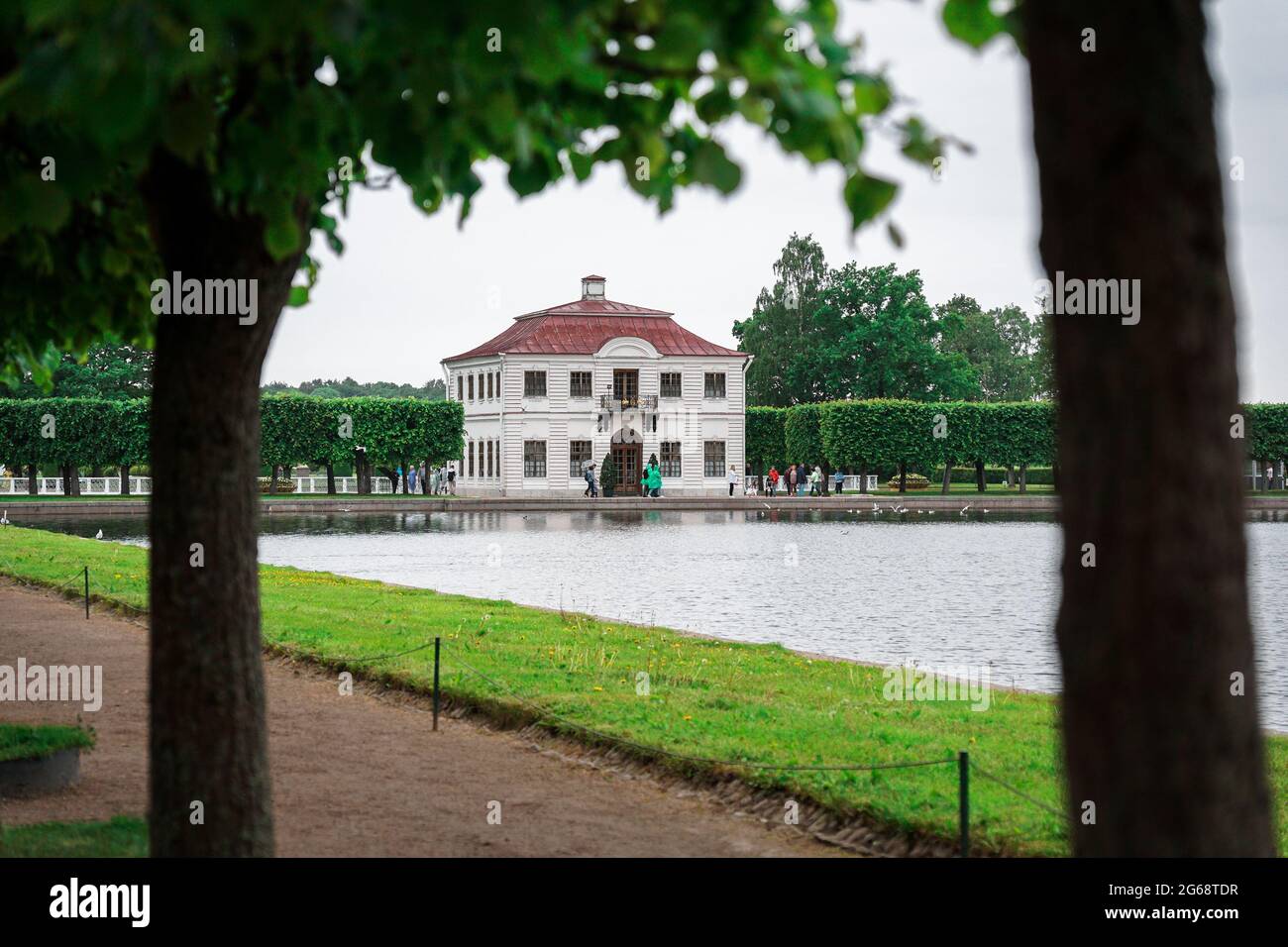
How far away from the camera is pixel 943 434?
2776 inches

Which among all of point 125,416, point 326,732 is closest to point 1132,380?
point 326,732

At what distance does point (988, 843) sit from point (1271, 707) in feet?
21.7

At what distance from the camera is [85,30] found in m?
2.77

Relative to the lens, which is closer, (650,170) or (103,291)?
(650,170)

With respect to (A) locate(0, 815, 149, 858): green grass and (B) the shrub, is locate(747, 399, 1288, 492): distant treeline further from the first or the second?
(A) locate(0, 815, 149, 858): green grass

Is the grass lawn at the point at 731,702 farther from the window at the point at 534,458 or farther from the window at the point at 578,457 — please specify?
the window at the point at 578,457

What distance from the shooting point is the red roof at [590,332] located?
220 ft

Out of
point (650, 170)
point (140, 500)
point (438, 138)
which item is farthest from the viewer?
point (140, 500)

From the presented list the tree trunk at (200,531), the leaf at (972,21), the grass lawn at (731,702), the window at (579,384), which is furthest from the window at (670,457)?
the leaf at (972,21)

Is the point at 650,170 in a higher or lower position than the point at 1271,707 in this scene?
higher

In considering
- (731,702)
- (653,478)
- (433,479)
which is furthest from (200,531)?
(433,479)

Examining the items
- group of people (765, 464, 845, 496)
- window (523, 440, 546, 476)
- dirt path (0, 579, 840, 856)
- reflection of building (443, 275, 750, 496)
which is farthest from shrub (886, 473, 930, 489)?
dirt path (0, 579, 840, 856)

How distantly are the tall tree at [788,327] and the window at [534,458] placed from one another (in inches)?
932
